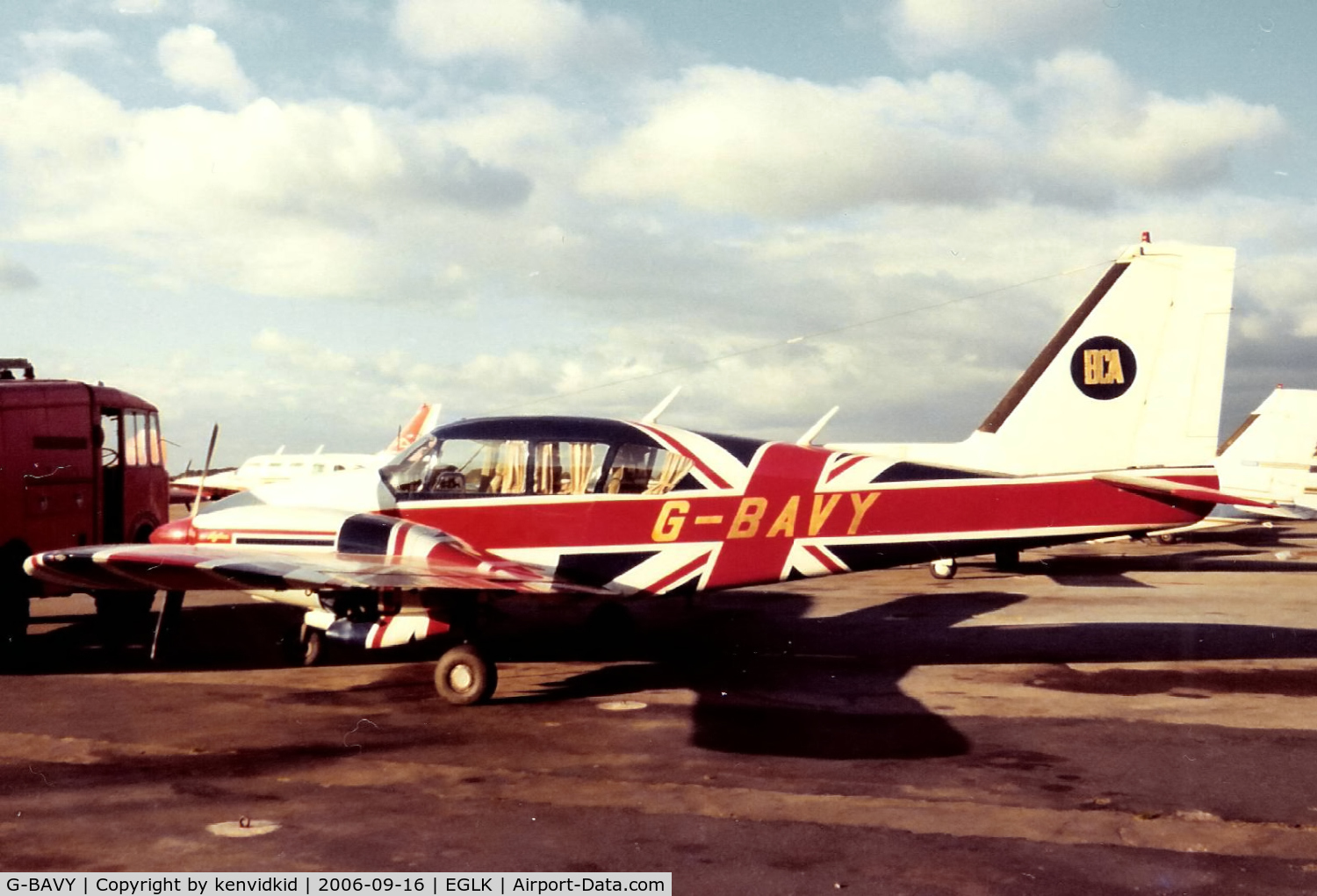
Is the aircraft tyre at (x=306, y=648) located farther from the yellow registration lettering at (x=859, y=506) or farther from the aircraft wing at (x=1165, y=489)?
the aircraft wing at (x=1165, y=489)

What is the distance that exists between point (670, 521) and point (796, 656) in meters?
2.62

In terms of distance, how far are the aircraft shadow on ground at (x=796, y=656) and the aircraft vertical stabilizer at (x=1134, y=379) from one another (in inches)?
96.5

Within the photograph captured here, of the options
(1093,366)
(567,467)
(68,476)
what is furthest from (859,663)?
(68,476)

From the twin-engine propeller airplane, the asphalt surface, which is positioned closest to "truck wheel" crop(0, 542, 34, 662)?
the asphalt surface

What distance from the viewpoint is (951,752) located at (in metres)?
7.51

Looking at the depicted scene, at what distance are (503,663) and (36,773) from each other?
5.21 m

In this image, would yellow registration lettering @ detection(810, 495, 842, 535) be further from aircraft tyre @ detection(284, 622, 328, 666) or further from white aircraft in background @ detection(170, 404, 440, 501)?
white aircraft in background @ detection(170, 404, 440, 501)

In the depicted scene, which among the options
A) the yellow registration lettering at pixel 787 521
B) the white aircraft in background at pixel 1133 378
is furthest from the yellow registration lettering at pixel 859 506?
the white aircraft in background at pixel 1133 378

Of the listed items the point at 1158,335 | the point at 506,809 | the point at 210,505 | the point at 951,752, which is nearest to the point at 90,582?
the point at 210,505

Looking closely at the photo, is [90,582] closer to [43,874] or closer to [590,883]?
[43,874]

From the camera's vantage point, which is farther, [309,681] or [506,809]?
[309,681]

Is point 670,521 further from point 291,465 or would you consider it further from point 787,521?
point 291,465

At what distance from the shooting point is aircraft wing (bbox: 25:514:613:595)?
27.5 feet

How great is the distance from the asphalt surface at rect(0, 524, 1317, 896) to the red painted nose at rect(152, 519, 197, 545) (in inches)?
59.1
